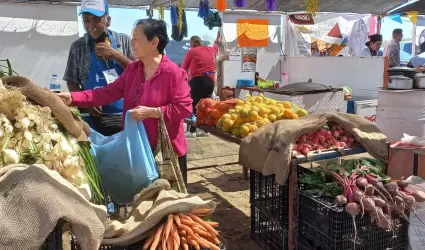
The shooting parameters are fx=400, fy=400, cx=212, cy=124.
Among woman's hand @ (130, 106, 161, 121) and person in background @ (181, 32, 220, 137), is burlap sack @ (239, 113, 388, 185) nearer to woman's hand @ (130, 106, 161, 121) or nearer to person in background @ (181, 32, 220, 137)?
woman's hand @ (130, 106, 161, 121)

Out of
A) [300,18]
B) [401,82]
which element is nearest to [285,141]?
[401,82]

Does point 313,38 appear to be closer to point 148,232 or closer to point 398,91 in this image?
point 398,91

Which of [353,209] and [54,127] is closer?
[54,127]

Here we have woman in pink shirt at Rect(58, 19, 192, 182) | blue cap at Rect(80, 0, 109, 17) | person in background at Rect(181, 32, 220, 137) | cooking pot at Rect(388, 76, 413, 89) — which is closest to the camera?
woman in pink shirt at Rect(58, 19, 192, 182)

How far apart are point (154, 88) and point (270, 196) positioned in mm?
1414

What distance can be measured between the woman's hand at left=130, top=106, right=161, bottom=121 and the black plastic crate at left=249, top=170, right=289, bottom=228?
1227 millimetres

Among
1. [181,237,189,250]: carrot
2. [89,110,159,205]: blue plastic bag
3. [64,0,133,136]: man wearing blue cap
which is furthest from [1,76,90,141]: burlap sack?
[64,0,133,136]: man wearing blue cap

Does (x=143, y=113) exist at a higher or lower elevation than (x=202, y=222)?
higher

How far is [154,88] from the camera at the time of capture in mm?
2893

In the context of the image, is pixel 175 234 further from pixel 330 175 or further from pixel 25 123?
pixel 330 175

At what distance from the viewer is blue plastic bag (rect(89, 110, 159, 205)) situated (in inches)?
103

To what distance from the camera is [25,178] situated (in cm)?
181

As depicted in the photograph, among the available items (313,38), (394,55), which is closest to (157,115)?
(394,55)

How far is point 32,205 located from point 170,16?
25.8ft
